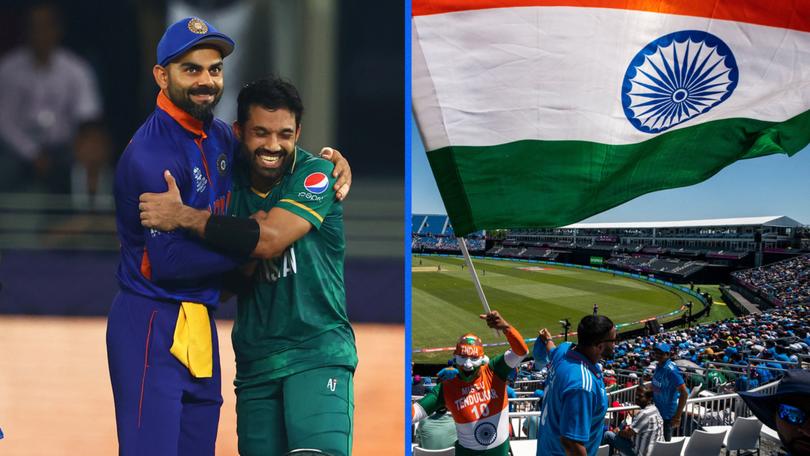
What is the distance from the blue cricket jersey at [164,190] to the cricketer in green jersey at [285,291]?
0.11m

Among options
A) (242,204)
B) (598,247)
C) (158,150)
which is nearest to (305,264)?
(242,204)

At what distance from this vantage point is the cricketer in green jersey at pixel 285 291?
2.23 meters

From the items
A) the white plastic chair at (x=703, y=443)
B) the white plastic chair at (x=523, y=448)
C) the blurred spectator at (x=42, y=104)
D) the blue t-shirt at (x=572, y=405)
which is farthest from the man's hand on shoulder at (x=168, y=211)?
the white plastic chair at (x=703, y=443)

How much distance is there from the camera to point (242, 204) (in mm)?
2221

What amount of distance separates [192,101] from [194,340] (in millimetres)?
911

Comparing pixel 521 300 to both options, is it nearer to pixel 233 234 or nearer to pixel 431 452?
pixel 431 452

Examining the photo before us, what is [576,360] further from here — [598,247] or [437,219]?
[437,219]

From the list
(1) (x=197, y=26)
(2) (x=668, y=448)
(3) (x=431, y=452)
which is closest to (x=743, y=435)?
(2) (x=668, y=448)

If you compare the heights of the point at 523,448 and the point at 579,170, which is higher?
the point at 579,170

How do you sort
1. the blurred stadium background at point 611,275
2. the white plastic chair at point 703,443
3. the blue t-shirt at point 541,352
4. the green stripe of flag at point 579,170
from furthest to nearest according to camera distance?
the blurred stadium background at point 611,275, the white plastic chair at point 703,443, the blue t-shirt at point 541,352, the green stripe of flag at point 579,170

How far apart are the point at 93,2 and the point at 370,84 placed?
111cm

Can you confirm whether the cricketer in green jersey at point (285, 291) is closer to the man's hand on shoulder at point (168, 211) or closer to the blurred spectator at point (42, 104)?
the man's hand on shoulder at point (168, 211)

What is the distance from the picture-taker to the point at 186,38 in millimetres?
2150

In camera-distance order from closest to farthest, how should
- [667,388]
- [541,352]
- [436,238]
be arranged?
[541,352] → [667,388] → [436,238]
